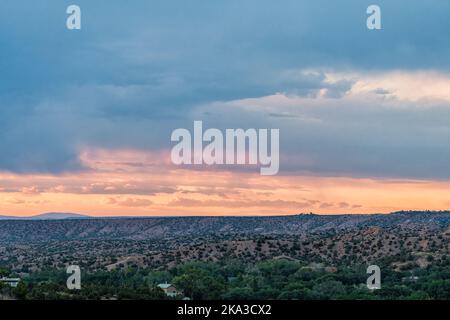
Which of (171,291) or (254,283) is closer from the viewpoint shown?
Result: (171,291)

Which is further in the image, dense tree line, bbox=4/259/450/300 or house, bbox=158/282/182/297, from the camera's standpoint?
house, bbox=158/282/182/297

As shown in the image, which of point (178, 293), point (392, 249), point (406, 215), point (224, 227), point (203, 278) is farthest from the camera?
point (224, 227)

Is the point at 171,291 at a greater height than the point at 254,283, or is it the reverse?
the point at 254,283

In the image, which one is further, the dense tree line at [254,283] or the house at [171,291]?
the house at [171,291]
